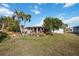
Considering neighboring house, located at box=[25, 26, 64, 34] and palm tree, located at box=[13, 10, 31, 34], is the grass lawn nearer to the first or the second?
neighboring house, located at box=[25, 26, 64, 34]

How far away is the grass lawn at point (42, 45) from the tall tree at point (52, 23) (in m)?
0.14

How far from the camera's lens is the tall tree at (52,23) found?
434cm

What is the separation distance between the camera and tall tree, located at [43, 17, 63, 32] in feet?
14.2

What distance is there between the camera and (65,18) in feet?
14.4

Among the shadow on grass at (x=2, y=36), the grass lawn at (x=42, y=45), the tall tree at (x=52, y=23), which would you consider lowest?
the grass lawn at (x=42, y=45)

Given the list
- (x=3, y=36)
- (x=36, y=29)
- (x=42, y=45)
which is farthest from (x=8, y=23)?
(x=42, y=45)

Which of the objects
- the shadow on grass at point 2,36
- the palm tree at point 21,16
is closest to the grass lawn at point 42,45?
the shadow on grass at point 2,36

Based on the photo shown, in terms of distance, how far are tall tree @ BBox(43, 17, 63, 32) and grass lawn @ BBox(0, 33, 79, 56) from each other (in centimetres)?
14

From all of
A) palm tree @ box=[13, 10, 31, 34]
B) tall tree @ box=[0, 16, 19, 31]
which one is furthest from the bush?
palm tree @ box=[13, 10, 31, 34]

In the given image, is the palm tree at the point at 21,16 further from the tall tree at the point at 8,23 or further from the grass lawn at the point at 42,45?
the grass lawn at the point at 42,45

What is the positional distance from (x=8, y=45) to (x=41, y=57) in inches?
23.9

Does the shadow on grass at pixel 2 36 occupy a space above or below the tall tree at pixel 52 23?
below

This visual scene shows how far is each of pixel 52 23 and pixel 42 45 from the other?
1.37 ft

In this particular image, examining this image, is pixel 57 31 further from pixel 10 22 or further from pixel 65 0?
pixel 10 22
